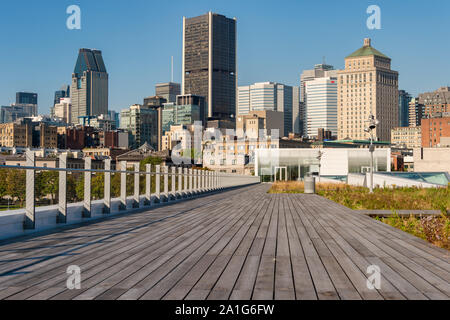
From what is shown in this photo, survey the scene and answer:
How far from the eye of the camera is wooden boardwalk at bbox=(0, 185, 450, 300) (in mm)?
4324

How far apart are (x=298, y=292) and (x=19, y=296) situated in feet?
7.47

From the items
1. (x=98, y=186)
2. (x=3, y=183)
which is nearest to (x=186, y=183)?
(x=98, y=186)

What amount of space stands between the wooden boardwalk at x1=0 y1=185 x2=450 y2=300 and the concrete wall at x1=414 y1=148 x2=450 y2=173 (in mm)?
78934

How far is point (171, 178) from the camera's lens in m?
19.9

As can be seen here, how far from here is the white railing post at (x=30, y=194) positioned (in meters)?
8.02

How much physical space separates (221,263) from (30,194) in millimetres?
3906

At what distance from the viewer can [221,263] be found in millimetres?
5625

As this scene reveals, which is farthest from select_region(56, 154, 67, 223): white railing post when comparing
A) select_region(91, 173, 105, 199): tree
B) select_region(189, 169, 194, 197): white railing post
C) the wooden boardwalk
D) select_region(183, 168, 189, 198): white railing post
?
select_region(189, 169, 194, 197): white railing post

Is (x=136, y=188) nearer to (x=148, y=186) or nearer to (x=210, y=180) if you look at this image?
(x=148, y=186)

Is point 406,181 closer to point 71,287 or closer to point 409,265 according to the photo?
point 409,265

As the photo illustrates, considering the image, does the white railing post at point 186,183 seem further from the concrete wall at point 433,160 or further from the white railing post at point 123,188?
the concrete wall at point 433,160

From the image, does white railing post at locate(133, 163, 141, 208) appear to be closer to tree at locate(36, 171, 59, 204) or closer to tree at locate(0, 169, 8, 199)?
tree at locate(36, 171, 59, 204)

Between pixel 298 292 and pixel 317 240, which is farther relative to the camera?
pixel 317 240
